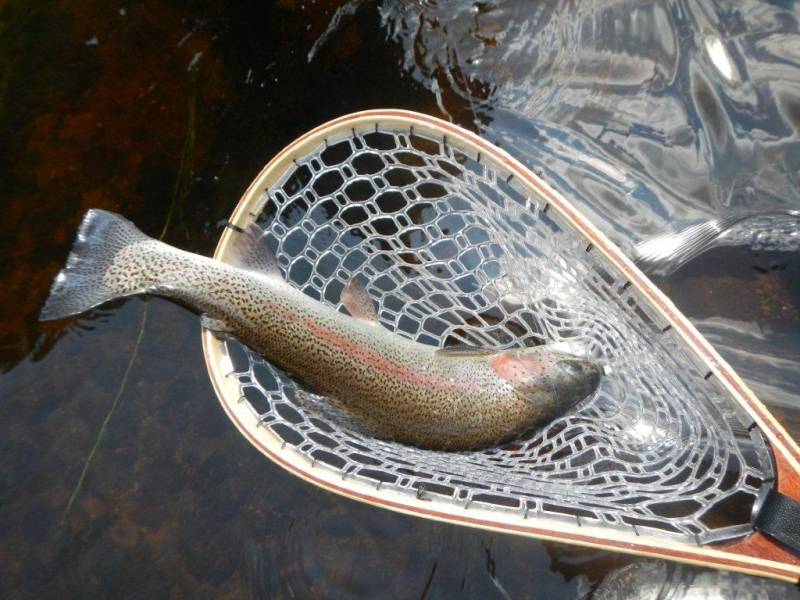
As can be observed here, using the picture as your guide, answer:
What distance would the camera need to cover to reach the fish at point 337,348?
8.94ft

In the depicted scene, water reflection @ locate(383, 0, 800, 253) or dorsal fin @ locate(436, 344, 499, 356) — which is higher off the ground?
water reflection @ locate(383, 0, 800, 253)

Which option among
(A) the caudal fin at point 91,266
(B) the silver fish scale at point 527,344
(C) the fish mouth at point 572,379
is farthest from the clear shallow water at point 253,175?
(A) the caudal fin at point 91,266

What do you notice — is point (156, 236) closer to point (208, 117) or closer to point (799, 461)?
point (208, 117)

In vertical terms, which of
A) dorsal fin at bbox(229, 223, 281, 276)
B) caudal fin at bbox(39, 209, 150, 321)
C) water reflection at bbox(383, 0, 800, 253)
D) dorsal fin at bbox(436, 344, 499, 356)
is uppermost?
water reflection at bbox(383, 0, 800, 253)

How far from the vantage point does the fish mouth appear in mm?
2982

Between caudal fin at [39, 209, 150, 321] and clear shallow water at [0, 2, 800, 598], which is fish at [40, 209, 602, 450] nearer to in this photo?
caudal fin at [39, 209, 150, 321]

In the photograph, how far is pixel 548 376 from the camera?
2.98 meters

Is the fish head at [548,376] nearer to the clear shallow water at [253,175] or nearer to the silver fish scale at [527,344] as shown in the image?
the silver fish scale at [527,344]

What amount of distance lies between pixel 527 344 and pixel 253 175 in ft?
6.50

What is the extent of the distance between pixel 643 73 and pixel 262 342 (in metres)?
2.78

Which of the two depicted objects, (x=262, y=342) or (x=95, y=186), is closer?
(x=262, y=342)

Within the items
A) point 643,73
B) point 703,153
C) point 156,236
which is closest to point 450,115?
point 643,73

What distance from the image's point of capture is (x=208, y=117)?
411 centimetres

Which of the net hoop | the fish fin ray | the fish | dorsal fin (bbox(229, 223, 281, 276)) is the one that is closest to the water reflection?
the fish
